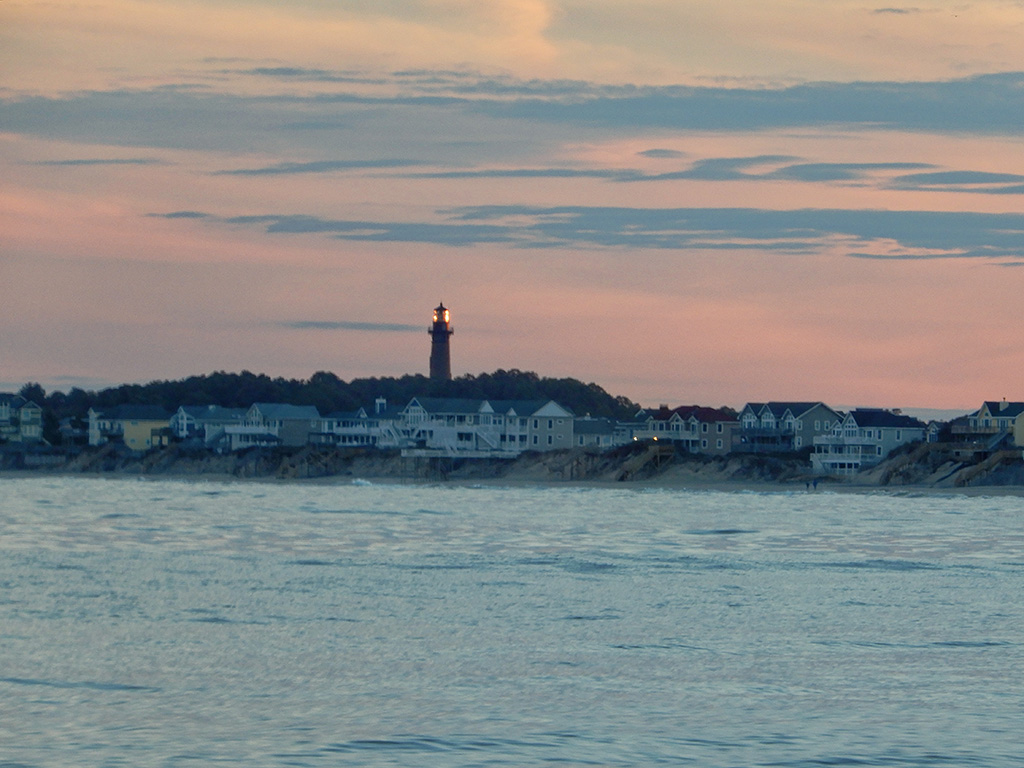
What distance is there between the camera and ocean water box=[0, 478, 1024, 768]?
15.4 meters

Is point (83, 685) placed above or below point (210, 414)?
below

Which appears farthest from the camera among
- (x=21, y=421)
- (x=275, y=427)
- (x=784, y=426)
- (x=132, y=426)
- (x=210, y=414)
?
(x=21, y=421)

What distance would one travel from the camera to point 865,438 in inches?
4747

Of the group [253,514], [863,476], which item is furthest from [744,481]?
[253,514]

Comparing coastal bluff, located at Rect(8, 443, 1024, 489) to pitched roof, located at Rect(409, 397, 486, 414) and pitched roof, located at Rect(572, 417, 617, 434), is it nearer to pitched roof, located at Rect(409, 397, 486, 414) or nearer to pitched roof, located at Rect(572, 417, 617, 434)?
pitched roof, located at Rect(409, 397, 486, 414)

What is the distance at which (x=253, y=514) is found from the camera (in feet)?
204

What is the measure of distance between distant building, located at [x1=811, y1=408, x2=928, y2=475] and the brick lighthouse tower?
198 ft

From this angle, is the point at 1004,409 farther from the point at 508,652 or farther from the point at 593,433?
the point at 508,652

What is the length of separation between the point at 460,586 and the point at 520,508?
3862 cm

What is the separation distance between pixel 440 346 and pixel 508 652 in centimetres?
15479

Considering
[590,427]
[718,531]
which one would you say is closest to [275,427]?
[590,427]

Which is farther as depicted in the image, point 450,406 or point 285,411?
point 285,411

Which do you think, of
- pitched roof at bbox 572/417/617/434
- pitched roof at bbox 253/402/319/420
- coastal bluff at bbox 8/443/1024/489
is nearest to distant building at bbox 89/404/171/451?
coastal bluff at bbox 8/443/1024/489

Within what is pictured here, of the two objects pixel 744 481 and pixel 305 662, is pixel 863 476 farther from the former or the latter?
pixel 305 662
